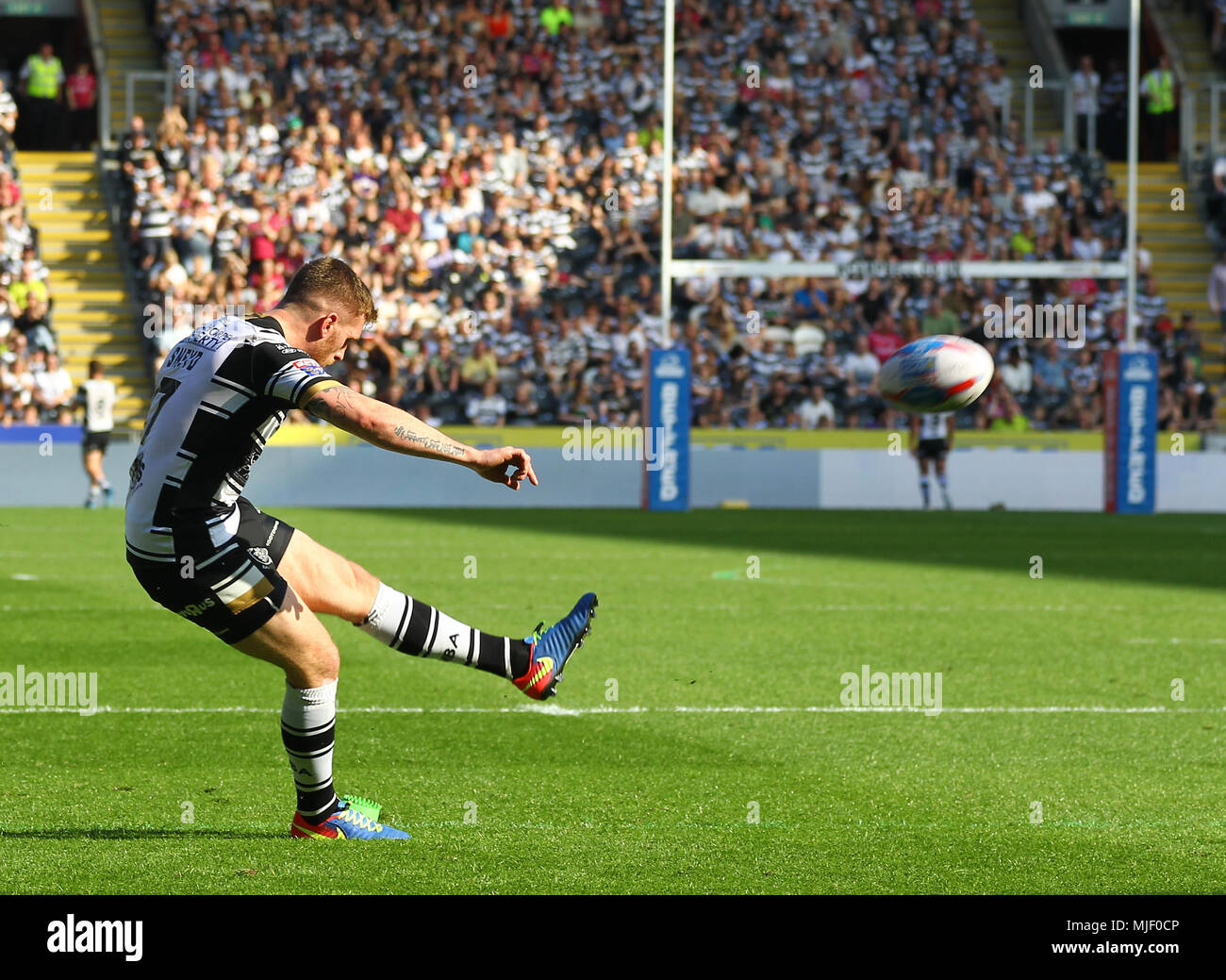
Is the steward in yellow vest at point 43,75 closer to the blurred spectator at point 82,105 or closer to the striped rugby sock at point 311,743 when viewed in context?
the blurred spectator at point 82,105

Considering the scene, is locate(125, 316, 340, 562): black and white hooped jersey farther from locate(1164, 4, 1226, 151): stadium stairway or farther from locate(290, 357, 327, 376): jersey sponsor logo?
locate(1164, 4, 1226, 151): stadium stairway

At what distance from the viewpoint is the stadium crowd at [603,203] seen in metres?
26.5

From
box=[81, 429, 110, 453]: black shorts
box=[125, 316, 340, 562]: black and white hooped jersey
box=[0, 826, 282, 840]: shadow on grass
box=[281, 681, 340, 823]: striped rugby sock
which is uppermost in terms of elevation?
box=[125, 316, 340, 562]: black and white hooped jersey

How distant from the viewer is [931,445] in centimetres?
2411

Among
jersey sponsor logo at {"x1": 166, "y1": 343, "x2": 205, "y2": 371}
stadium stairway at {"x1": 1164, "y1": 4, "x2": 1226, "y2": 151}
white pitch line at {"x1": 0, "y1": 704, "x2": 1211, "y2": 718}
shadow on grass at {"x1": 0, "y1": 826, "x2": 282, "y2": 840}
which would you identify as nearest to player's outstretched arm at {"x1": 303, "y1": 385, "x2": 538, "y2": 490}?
jersey sponsor logo at {"x1": 166, "y1": 343, "x2": 205, "y2": 371}

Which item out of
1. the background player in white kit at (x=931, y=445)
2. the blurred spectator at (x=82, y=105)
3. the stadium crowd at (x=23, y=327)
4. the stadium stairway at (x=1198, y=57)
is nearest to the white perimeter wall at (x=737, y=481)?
the background player in white kit at (x=931, y=445)

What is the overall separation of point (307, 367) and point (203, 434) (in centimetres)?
41

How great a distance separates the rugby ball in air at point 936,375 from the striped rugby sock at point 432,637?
2.53 metres

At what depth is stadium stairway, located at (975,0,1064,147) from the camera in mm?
33062

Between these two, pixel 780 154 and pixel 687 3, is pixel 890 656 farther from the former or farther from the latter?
pixel 687 3

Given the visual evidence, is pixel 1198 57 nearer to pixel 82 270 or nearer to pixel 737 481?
pixel 737 481

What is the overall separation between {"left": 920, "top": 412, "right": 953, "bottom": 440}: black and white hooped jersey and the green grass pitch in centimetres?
756

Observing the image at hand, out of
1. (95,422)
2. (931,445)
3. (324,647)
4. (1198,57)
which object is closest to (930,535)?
(931,445)
